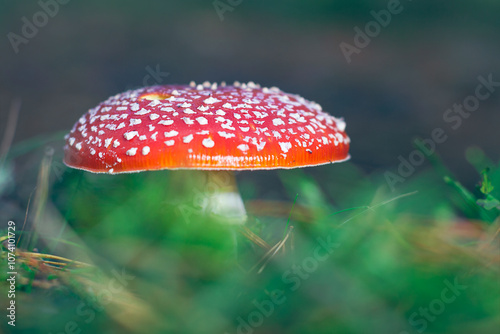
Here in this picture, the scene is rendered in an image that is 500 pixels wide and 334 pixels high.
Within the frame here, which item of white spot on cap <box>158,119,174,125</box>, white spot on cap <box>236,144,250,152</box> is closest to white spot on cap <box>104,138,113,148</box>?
white spot on cap <box>158,119,174,125</box>

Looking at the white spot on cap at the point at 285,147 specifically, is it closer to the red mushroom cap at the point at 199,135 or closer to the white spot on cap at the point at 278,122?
the red mushroom cap at the point at 199,135

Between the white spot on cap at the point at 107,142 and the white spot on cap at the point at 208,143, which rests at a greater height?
the white spot on cap at the point at 208,143

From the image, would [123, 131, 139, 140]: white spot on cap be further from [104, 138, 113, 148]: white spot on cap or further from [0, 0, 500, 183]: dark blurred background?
[0, 0, 500, 183]: dark blurred background

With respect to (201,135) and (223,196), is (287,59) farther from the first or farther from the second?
(201,135)

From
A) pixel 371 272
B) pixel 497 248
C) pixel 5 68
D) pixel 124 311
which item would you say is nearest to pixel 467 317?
pixel 371 272

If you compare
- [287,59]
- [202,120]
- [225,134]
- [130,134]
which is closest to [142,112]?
[130,134]

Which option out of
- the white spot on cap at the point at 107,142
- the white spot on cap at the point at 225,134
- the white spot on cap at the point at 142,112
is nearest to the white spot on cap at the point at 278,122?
the white spot on cap at the point at 225,134
